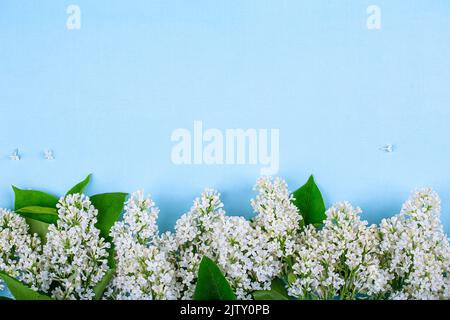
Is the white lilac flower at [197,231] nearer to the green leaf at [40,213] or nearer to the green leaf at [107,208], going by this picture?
the green leaf at [107,208]

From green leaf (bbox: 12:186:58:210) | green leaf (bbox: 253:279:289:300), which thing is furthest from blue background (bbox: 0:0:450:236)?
green leaf (bbox: 253:279:289:300)

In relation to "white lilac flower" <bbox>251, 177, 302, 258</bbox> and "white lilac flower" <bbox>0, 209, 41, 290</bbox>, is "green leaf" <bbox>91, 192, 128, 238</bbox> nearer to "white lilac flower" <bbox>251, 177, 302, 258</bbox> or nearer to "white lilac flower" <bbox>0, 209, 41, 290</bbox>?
"white lilac flower" <bbox>0, 209, 41, 290</bbox>

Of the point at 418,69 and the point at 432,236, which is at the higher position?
the point at 418,69

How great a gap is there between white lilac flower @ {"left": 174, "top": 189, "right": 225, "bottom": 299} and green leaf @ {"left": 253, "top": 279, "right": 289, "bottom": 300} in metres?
0.10

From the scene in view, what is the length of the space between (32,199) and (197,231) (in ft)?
1.08

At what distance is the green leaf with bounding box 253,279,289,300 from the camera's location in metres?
1.01

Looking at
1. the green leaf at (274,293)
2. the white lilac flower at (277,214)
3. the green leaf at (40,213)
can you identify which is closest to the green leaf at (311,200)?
the white lilac flower at (277,214)

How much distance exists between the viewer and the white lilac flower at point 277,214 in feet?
3.31

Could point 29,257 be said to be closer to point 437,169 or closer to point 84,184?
point 84,184

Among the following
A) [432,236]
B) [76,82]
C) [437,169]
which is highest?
[76,82]

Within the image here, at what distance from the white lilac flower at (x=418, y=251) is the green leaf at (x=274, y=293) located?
0.19 m

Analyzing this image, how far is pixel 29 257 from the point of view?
993 mm
